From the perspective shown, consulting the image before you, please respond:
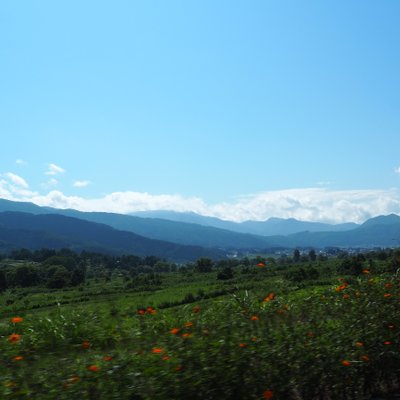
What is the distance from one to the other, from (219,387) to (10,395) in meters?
1.37

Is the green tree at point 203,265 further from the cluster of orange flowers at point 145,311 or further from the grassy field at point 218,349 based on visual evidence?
the cluster of orange flowers at point 145,311

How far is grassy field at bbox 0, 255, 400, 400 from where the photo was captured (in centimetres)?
308

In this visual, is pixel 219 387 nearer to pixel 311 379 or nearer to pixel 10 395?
pixel 311 379

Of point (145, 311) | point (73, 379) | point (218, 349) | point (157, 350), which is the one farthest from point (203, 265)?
point (73, 379)

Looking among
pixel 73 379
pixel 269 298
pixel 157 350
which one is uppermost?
pixel 269 298

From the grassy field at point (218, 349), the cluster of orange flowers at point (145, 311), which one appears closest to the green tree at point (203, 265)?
the grassy field at point (218, 349)

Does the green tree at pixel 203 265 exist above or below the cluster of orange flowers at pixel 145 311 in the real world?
below

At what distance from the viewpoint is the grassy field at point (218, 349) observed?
3.08 m

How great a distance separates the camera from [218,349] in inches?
138

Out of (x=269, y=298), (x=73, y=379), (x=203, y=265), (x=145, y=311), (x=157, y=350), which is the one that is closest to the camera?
(x=73, y=379)

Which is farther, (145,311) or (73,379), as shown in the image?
(145,311)

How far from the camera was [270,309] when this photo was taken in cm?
461

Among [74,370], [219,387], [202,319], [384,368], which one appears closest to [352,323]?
[384,368]

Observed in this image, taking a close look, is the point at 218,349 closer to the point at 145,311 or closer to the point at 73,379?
the point at 73,379
